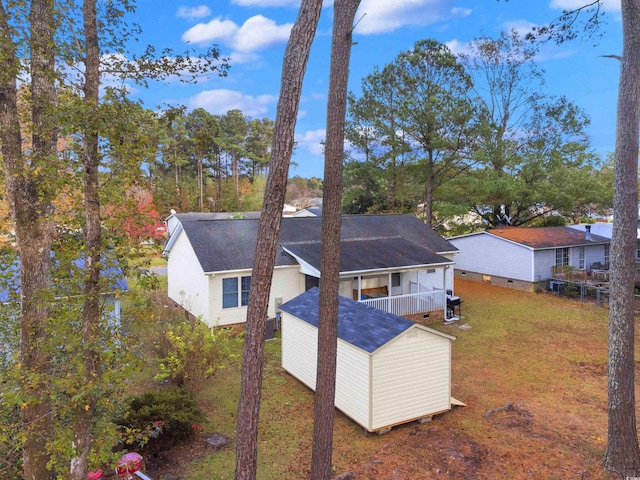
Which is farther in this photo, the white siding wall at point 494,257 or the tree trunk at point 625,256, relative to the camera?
the white siding wall at point 494,257

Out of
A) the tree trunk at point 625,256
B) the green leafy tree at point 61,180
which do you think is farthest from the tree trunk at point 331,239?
the tree trunk at point 625,256

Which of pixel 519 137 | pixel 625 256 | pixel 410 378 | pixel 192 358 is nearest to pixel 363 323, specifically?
pixel 410 378

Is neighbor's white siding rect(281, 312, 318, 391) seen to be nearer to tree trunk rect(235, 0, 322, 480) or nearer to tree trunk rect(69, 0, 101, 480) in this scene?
tree trunk rect(235, 0, 322, 480)

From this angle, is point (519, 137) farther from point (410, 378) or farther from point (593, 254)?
point (410, 378)

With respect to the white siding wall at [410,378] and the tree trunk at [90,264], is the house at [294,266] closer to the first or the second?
the white siding wall at [410,378]

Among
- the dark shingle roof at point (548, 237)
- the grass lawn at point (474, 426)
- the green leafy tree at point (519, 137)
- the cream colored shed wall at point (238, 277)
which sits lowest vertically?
the grass lawn at point (474, 426)

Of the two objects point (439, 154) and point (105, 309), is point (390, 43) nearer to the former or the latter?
point (439, 154)

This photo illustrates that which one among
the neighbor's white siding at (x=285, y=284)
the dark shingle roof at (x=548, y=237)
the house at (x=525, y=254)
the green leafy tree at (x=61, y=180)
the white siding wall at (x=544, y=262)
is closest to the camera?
the green leafy tree at (x=61, y=180)

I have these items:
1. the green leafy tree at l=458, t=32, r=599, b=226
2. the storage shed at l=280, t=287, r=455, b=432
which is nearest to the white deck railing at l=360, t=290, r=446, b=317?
the storage shed at l=280, t=287, r=455, b=432
